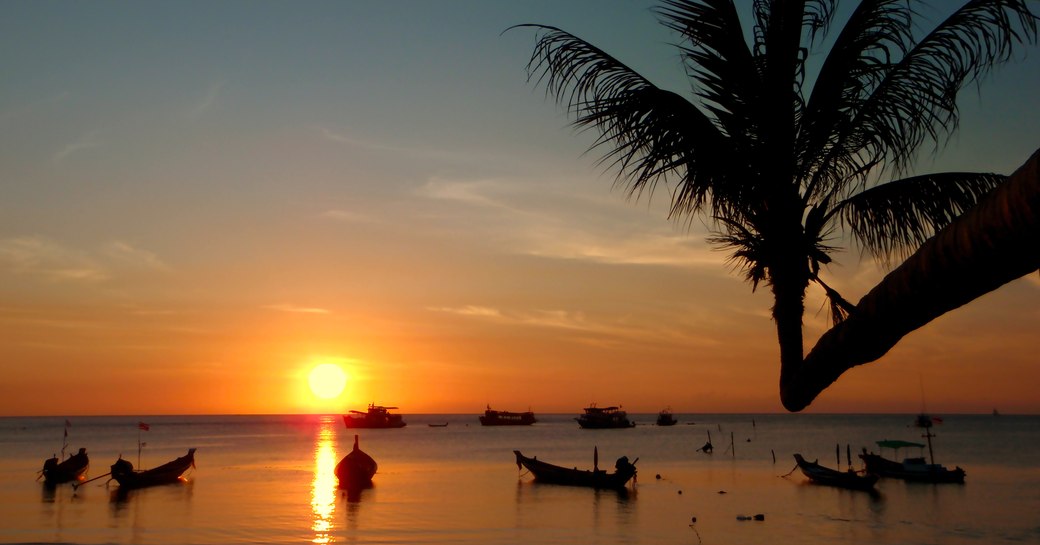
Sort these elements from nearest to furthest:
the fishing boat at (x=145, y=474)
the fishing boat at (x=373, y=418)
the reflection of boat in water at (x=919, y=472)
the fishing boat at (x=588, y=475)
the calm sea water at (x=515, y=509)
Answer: the calm sea water at (x=515, y=509) < the fishing boat at (x=588, y=475) < the fishing boat at (x=145, y=474) < the reflection of boat in water at (x=919, y=472) < the fishing boat at (x=373, y=418)

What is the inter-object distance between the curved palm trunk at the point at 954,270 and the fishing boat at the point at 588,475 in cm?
4228

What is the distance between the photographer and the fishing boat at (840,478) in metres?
43.5

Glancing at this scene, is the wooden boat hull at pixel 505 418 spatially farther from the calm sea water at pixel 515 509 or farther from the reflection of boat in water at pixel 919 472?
the reflection of boat in water at pixel 919 472

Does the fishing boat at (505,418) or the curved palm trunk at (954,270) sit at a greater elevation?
the curved palm trunk at (954,270)

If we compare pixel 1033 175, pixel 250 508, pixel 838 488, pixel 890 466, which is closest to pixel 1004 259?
pixel 1033 175

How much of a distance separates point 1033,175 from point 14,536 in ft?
119

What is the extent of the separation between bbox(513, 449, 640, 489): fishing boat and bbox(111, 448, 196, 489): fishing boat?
21.7 metres

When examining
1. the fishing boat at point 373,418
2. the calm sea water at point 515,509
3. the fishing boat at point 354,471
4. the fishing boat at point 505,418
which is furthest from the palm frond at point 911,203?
the fishing boat at point 505,418

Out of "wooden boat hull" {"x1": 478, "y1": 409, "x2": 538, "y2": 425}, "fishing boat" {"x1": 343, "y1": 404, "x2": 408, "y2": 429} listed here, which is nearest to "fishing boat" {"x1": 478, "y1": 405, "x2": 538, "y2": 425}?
"wooden boat hull" {"x1": 478, "y1": 409, "x2": 538, "y2": 425}

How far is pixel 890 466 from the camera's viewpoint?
48906 mm

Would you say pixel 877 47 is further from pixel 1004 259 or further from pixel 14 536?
pixel 14 536

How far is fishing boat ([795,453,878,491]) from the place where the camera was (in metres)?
43.5

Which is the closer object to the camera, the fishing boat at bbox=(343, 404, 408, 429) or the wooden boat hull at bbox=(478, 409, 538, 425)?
the fishing boat at bbox=(343, 404, 408, 429)

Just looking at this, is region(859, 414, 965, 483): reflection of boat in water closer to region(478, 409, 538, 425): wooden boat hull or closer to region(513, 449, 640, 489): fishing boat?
region(513, 449, 640, 489): fishing boat
